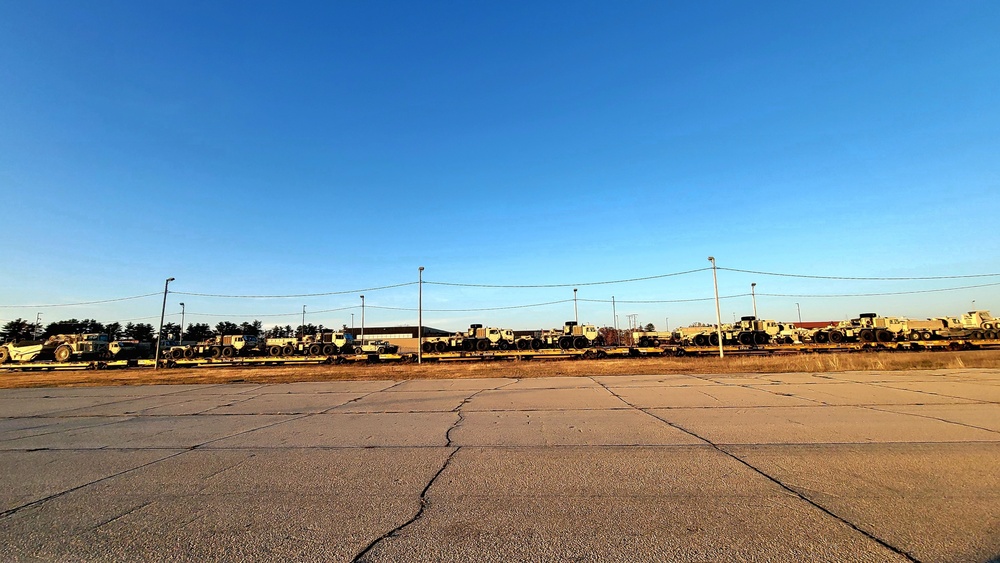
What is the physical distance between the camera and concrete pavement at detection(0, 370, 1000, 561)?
354 centimetres

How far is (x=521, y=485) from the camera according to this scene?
198 inches

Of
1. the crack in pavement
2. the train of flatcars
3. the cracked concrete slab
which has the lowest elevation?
the cracked concrete slab

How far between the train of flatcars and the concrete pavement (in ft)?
90.6

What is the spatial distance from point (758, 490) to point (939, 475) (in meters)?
2.29

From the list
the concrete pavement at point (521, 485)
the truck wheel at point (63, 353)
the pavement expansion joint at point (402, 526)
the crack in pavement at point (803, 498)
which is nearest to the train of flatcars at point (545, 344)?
the truck wheel at point (63, 353)

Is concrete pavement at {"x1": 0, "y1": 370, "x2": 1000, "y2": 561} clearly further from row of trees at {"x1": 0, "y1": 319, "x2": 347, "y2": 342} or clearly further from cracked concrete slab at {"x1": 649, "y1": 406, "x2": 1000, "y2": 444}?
row of trees at {"x1": 0, "y1": 319, "x2": 347, "y2": 342}

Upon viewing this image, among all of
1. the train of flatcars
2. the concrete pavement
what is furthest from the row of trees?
the concrete pavement

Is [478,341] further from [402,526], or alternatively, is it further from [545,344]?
Answer: [402,526]

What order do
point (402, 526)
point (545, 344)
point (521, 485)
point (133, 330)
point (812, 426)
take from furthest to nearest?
1. point (133, 330)
2. point (545, 344)
3. point (812, 426)
4. point (521, 485)
5. point (402, 526)

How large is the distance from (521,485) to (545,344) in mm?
37787

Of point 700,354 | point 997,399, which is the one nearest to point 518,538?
point 997,399

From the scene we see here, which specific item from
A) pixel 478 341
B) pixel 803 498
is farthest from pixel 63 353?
pixel 803 498

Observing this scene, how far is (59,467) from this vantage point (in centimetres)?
630

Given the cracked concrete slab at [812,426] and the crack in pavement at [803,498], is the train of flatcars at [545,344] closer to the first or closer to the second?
the cracked concrete slab at [812,426]
